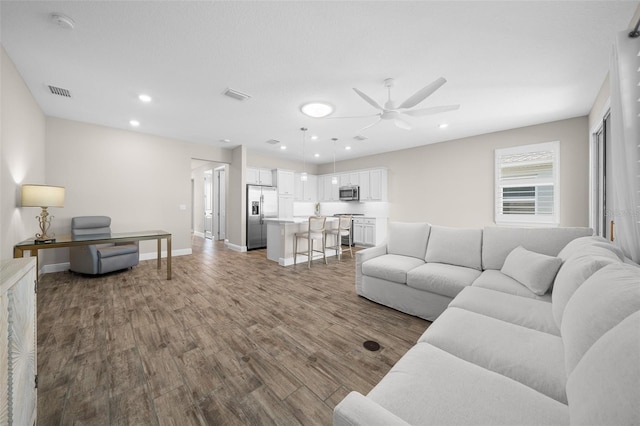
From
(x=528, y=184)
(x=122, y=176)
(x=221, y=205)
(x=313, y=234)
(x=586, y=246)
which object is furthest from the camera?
(x=221, y=205)

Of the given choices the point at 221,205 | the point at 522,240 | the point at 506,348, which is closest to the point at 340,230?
the point at 522,240

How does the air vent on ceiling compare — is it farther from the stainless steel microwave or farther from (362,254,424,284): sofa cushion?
the stainless steel microwave

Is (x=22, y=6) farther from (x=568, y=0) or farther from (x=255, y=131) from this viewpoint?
(x=568, y=0)

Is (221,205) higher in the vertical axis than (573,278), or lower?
higher

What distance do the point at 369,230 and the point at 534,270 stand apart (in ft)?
15.7

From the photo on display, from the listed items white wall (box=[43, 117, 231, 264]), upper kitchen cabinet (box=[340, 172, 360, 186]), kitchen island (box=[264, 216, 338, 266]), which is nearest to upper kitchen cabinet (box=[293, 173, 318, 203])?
upper kitchen cabinet (box=[340, 172, 360, 186])

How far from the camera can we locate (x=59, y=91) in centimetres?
321

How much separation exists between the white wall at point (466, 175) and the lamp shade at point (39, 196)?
654cm

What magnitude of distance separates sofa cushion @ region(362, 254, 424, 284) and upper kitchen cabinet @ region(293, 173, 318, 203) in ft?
16.3

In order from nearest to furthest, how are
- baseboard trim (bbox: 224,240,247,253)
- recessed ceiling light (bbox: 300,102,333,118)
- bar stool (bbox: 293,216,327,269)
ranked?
recessed ceiling light (bbox: 300,102,333,118)
bar stool (bbox: 293,216,327,269)
baseboard trim (bbox: 224,240,247,253)

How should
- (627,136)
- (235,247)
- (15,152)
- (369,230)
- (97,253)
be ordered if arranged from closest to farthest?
(627,136) < (15,152) < (97,253) < (235,247) < (369,230)

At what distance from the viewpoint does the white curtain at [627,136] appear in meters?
1.55

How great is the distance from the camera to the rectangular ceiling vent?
10.3 feet

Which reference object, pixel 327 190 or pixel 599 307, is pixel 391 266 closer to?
pixel 599 307
